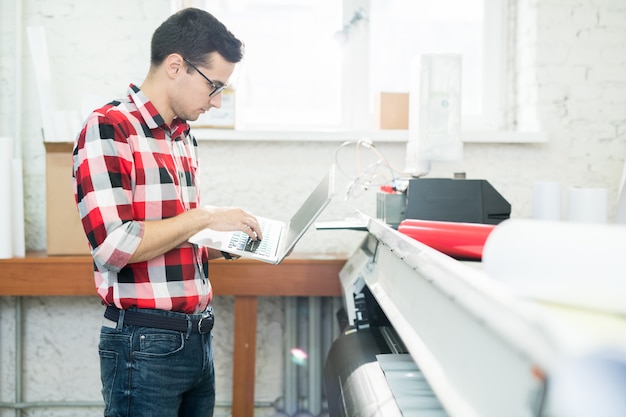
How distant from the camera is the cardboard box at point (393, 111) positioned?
2418 millimetres

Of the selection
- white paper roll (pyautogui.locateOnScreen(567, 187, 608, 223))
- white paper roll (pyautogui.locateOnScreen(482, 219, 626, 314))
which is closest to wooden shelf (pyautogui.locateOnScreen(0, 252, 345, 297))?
white paper roll (pyautogui.locateOnScreen(567, 187, 608, 223))

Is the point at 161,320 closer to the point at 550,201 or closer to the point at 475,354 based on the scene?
the point at 475,354

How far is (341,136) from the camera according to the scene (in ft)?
7.75

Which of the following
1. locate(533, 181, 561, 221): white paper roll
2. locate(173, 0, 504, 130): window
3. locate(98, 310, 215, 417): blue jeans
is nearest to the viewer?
locate(98, 310, 215, 417): blue jeans

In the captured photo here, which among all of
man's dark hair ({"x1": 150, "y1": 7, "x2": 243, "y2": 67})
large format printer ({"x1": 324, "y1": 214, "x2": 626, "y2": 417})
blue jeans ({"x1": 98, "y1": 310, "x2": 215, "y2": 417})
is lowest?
blue jeans ({"x1": 98, "y1": 310, "x2": 215, "y2": 417})

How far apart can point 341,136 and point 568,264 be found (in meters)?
1.87

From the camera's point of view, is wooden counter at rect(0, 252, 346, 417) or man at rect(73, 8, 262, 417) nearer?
man at rect(73, 8, 262, 417)

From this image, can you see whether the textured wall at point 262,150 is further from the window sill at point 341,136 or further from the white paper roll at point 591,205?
the white paper roll at point 591,205

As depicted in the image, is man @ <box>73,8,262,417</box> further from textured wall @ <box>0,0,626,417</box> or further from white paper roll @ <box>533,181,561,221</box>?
white paper roll @ <box>533,181,561,221</box>

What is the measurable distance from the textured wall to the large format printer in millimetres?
1089

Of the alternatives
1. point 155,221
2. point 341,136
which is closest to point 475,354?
point 155,221

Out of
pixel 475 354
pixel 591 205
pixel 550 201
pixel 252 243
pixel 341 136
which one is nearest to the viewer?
pixel 475 354

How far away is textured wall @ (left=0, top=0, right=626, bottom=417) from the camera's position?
2363 millimetres

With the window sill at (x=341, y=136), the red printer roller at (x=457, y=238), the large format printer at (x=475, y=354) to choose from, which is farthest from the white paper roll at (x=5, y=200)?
the red printer roller at (x=457, y=238)
